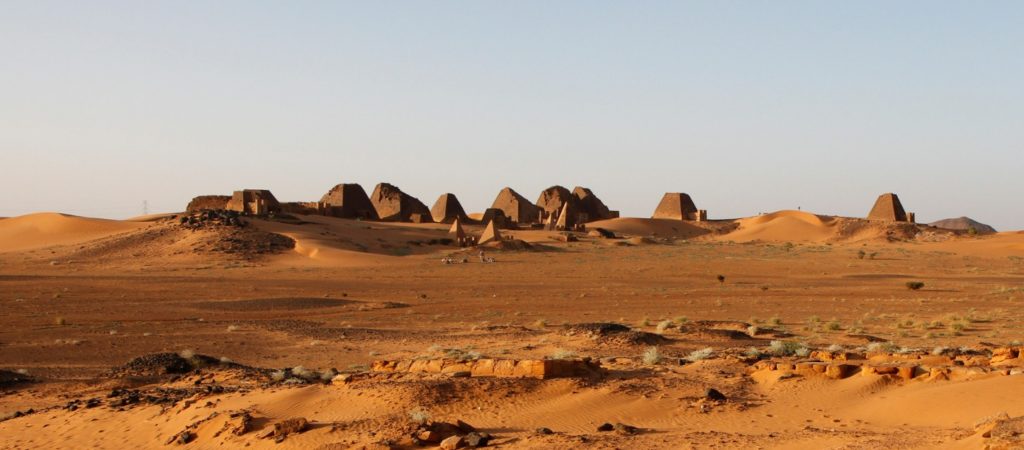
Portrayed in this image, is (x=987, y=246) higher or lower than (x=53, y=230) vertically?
Answer: lower

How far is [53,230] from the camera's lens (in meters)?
53.3

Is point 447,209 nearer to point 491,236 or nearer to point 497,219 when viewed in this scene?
point 497,219

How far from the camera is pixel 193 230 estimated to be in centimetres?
4394

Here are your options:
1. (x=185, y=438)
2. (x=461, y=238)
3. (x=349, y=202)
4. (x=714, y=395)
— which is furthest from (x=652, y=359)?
(x=349, y=202)

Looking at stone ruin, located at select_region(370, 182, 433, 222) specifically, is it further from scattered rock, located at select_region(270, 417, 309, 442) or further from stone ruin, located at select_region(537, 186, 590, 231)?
scattered rock, located at select_region(270, 417, 309, 442)

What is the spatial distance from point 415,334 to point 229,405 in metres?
8.80

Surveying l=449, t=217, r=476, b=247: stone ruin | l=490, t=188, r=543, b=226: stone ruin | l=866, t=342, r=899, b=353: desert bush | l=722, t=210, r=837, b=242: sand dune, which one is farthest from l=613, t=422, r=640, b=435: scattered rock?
l=490, t=188, r=543, b=226: stone ruin

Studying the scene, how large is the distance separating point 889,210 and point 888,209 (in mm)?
263

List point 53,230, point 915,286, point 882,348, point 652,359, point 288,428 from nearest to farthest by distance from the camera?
1. point 288,428
2. point 652,359
3. point 882,348
4. point 915,286
5. point 53,230

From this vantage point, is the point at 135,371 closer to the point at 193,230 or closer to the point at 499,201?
the point at 193,230

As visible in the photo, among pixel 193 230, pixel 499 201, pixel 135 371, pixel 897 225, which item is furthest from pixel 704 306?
pixel 499 201

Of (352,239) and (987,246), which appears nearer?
(352,239)

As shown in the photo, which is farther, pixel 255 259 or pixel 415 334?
pixel 255 259

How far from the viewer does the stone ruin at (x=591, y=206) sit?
268 ft
